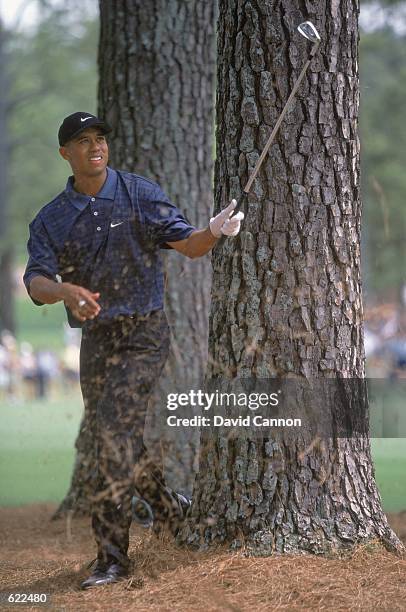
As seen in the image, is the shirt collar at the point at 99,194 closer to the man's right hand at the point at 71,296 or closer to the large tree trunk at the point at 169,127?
the man's right hand at the point at 71,296

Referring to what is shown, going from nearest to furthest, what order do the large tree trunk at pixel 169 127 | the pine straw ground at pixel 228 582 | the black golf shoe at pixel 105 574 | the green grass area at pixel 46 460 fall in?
the pine straw ground at pixel 228 582 < the black golf shoe at pixel 105 574 < the large tree trunk at pixel 169 127 < the green grass area at pixel 46 460

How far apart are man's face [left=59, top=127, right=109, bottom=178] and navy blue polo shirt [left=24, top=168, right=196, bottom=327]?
A: 0.12 m

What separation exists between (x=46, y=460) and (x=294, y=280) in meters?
7.11

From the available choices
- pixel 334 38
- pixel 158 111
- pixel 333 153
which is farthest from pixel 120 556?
pixel 158 111

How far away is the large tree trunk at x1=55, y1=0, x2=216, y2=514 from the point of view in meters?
7.25

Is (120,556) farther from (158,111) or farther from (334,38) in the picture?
(158,111)

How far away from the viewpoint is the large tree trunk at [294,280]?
16.3 feet

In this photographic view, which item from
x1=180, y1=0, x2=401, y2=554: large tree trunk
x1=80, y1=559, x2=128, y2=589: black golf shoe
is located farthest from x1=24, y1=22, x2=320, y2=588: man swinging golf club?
x1=180, y1=0, x2=401, y2=554: large tree trunk

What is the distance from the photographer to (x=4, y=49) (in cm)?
3262

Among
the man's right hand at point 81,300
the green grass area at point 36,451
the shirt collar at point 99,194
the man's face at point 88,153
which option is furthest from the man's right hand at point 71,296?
the green grass area at point 36,451

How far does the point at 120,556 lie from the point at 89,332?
104 centimetres

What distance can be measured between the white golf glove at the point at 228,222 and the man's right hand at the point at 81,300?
60cm

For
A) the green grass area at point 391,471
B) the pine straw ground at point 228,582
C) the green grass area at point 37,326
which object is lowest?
the pine straw ground at point 228,582

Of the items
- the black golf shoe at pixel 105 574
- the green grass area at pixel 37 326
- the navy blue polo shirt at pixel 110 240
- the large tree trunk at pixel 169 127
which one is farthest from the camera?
the green grass area at pixel 37 326
